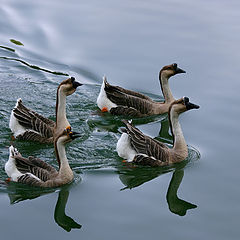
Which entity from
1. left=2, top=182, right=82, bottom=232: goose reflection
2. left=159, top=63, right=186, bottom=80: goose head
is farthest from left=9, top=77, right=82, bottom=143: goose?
left=159, top=63, right=186, bottom=80: goose head

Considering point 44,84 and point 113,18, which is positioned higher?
point 113,18

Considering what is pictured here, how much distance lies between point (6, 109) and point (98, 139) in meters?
2.66

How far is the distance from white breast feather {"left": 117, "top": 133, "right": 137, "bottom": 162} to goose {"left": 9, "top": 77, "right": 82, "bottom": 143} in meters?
1.42

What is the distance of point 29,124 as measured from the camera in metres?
12.4

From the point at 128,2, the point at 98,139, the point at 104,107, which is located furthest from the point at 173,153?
the point at 128,2

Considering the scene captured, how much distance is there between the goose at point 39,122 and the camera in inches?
486

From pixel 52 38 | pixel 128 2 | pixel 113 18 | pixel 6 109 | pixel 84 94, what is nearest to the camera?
pixel 6 109

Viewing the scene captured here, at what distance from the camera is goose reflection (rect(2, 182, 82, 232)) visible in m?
9.55

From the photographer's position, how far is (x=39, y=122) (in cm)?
1245

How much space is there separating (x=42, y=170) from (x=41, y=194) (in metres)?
0.44

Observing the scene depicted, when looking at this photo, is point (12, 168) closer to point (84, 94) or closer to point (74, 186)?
point (74, 186)

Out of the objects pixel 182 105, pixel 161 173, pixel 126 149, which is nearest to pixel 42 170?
pixel 126 149

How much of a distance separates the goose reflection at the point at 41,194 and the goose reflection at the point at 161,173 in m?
1.19

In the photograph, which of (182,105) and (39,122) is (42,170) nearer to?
(39,122)
